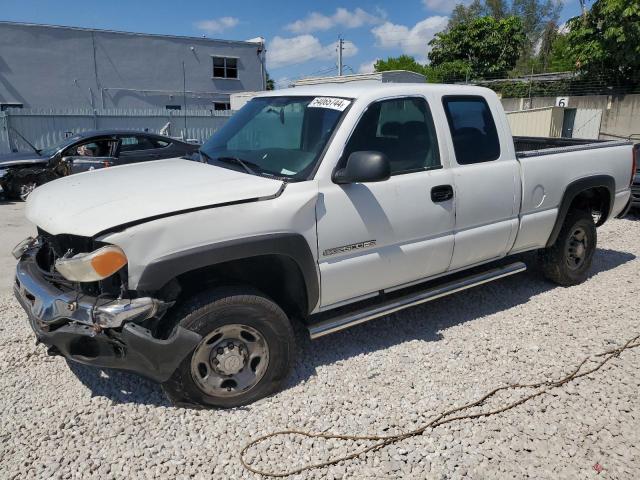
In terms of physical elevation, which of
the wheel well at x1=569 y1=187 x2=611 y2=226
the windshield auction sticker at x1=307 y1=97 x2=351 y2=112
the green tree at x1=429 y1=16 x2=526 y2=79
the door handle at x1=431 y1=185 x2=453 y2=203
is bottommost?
the wheel well at x1=569 y1=187 x2=611 y2=226

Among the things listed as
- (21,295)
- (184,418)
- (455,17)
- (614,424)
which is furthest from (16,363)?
(455,17)

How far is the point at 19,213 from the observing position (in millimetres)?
9508

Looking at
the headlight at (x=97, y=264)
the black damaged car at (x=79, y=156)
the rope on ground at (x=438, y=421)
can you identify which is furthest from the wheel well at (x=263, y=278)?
the black damaged car at (x=79, y=156)

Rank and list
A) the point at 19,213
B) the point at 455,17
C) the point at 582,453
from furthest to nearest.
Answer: the point at 455,17 < the point at 19,213 < the point at 582,453

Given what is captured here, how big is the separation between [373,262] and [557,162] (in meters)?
2.30

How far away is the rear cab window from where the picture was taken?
3.95 metres

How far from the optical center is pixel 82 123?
673 inches

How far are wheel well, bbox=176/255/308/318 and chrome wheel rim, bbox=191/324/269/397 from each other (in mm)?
313

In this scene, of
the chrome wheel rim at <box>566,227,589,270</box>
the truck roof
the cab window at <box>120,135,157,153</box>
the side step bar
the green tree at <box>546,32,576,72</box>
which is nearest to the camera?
the side step bar

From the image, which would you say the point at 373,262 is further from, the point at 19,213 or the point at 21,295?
the point at 19,213

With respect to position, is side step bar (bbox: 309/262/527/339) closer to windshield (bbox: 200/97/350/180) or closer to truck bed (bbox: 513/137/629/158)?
windshield (bbox: 200/97/350/180)

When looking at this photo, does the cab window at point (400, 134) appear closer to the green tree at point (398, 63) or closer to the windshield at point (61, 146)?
the windshield at point (61, 146)

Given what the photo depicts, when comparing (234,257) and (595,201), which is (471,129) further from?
(234,257)

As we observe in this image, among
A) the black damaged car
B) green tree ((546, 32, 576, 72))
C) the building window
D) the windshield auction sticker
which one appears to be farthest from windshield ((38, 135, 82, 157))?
green tree ((546, 32, 576, 72))
